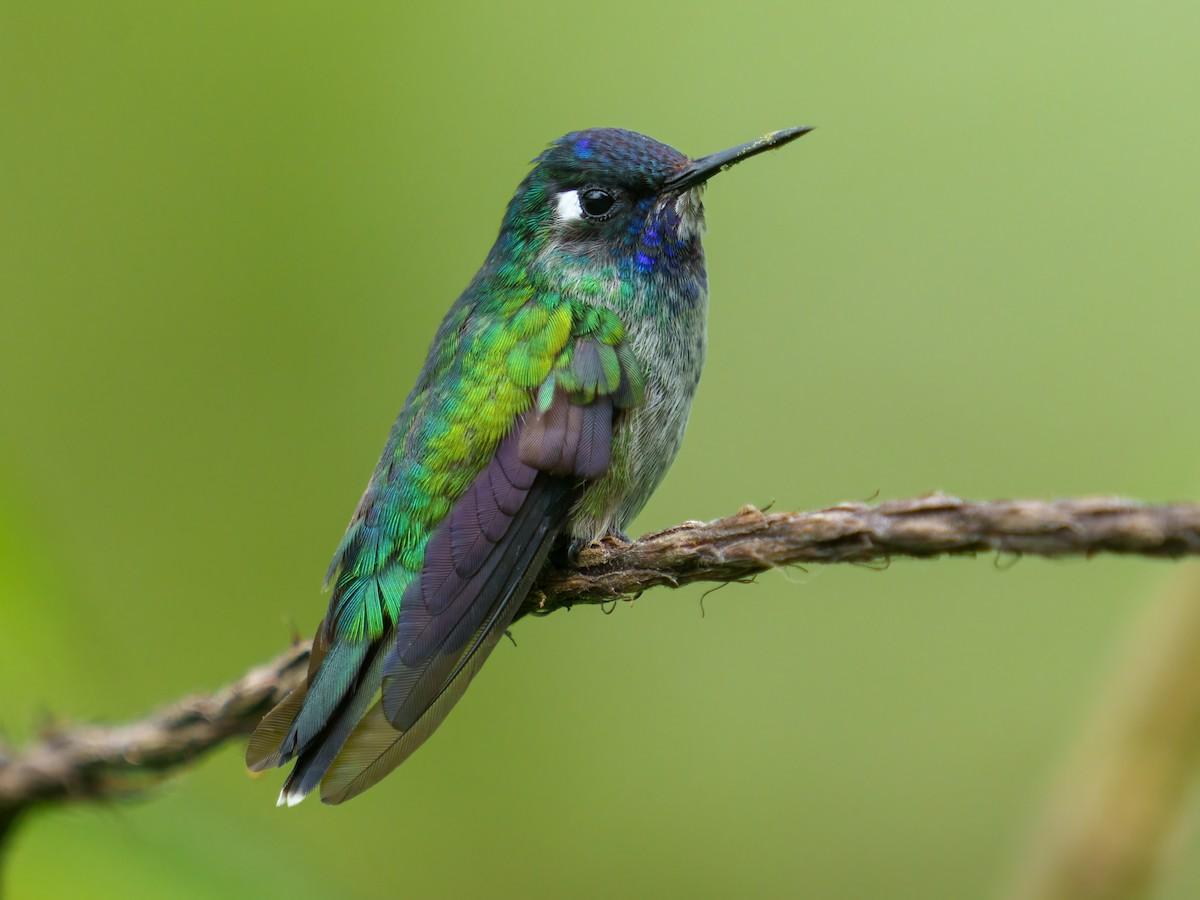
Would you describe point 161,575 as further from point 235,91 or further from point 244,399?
point 235,91

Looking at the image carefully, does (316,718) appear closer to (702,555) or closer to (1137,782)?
(702,555)

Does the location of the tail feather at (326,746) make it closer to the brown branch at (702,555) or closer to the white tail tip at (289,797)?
the white tail tip at (289,797)

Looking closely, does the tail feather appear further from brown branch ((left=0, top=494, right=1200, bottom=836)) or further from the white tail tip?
brown branch ((left=0, top=494, right=1200, bottom=836))

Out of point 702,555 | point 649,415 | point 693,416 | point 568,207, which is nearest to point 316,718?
point 702,555

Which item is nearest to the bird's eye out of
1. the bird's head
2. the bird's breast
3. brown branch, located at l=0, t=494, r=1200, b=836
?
the bird's head

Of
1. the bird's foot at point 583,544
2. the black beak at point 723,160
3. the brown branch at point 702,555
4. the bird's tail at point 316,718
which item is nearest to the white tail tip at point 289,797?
the bird's tail at point 316,718

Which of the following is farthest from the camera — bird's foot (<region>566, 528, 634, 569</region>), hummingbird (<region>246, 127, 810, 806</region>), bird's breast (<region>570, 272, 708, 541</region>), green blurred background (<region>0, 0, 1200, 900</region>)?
green blurred background (<region>0, 0, 1200, 900</region>)

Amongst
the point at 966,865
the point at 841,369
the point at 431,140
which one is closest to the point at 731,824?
the point at 966,865
